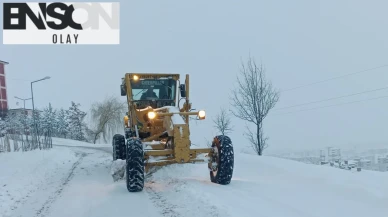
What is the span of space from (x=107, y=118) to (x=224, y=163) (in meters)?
46.8

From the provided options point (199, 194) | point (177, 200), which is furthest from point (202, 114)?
point (177, 200)

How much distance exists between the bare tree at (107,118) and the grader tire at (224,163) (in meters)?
45.1

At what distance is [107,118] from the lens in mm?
53875

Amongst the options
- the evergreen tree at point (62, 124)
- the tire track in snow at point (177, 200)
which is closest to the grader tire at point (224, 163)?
the tire track in snow at point (177, 200)

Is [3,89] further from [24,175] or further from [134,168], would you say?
[134,168]

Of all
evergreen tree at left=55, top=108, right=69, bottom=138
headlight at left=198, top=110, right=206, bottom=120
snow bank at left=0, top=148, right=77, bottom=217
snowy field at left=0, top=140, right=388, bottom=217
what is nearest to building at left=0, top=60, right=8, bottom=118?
evergreen tree at left=55, top=108, right=69, bottom=138

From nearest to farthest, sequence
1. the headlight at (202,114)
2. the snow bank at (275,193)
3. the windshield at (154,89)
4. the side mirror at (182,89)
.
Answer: the snow bank at (275,193) < the headlight at (202,114) < the side mirror at (182,89) < the windshield at (154,89)

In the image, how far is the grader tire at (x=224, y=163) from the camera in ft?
29.0

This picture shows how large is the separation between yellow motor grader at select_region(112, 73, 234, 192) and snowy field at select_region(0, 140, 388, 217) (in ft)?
1.70

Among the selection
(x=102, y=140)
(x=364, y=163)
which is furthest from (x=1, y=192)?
(x=102, y=140)

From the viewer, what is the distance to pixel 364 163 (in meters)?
28.0

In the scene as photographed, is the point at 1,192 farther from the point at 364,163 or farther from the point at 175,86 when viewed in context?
the point at 364,163

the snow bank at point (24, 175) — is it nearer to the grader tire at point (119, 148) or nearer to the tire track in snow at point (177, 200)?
the grader tire at point (119, 148)

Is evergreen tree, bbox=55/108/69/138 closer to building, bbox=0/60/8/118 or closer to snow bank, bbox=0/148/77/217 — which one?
building, bbox=0/60/8/118
